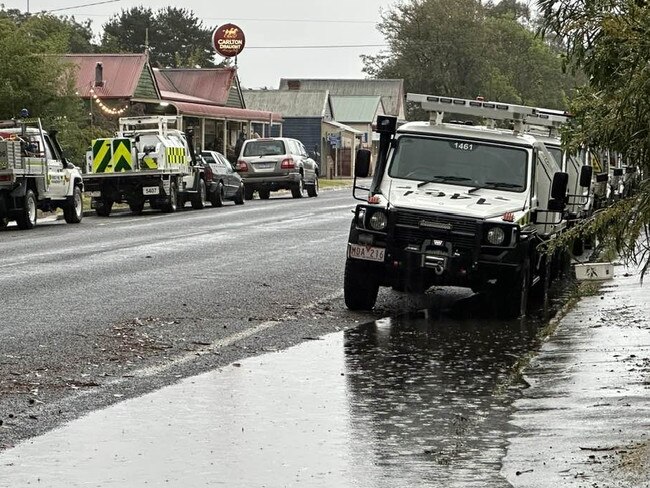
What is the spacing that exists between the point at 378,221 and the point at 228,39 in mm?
57462

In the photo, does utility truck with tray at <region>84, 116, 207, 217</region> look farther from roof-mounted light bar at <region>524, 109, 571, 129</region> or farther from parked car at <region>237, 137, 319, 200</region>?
roof-mounted light bar at <region>524, 109, 571, 129</region>

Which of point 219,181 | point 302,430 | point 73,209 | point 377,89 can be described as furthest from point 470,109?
point 377,89

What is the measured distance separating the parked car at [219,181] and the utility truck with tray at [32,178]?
24.0ft

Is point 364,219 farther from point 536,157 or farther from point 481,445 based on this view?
point 481,445

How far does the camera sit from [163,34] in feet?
388

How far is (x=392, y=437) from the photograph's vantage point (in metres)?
7.87

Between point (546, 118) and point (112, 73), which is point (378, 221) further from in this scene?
point (112, 73)

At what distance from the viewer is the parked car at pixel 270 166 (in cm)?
4384

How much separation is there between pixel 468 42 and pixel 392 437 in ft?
333

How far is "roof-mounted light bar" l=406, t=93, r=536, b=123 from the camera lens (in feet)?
51.6

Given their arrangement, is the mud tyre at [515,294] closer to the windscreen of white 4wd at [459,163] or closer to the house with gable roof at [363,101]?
the windscreen of white 4wd at [459,163]

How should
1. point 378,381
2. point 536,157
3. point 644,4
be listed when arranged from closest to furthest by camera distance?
point 644,4, point 378,381, point 536,157

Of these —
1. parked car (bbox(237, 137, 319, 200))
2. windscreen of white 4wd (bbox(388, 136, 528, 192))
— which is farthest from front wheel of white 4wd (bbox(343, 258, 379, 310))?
parked car (bbox(237, 137, 319, 200))

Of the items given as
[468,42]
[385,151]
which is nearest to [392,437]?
[385,151]
